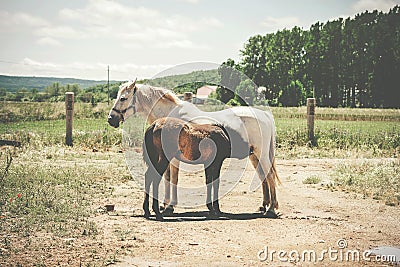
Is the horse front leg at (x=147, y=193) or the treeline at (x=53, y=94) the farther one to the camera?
the treeline at (x=53, y=94)

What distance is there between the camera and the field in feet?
15.4

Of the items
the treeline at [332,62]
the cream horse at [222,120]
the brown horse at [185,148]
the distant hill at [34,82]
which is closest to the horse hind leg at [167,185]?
the cream horse at [222,120]

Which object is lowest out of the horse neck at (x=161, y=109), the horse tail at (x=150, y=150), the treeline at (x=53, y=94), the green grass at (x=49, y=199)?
the green grass at (x=49, y=199)

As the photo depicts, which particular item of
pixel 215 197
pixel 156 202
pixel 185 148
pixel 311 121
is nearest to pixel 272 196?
pixel 215 197

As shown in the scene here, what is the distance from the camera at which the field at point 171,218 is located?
15.4 feet

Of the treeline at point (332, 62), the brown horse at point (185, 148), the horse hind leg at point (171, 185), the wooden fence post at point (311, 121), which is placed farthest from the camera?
the treeline at point (332, 62)

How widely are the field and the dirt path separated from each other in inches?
0.5

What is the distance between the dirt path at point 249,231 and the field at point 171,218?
13 millimetres

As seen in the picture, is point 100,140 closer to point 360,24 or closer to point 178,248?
point 178,248

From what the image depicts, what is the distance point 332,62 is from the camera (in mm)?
52281

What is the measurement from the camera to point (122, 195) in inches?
301

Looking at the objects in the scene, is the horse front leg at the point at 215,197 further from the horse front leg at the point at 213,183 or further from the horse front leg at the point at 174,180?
the horse front leg at the point at 174,180

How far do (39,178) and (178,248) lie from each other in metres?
4.19

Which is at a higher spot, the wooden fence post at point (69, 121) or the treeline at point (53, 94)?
the treeline at point (53, 94)
